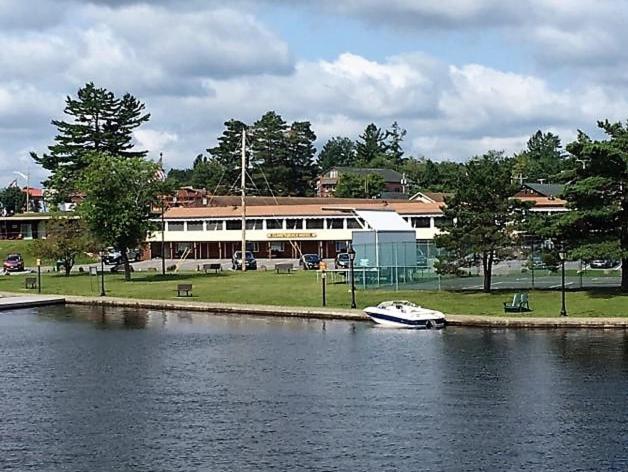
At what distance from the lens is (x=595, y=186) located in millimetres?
59844

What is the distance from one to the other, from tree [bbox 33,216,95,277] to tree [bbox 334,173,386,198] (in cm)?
7012

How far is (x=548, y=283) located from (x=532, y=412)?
121 ft

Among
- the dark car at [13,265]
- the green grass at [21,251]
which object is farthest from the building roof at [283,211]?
the dark car at [13,265]

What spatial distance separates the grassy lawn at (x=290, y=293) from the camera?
58.0 meters

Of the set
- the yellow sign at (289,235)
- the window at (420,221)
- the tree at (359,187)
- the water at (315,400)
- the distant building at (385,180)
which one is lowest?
the water at (315,400)

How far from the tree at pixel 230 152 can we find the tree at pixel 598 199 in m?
101

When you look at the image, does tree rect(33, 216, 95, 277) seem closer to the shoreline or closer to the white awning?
the shoreline

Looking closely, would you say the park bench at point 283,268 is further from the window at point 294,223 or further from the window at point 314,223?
the window at point 294,223

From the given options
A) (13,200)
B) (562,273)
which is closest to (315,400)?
(562,273)

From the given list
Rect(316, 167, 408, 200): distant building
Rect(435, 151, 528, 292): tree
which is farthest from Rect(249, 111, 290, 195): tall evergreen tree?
Rect(435, 151, 528, 292): tree

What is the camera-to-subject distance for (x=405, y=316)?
54.0 metres

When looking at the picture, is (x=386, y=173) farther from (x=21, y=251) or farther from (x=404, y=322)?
(x=404, y=322)

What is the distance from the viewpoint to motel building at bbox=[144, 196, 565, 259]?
10981cm

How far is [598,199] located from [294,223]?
56.0 metres
